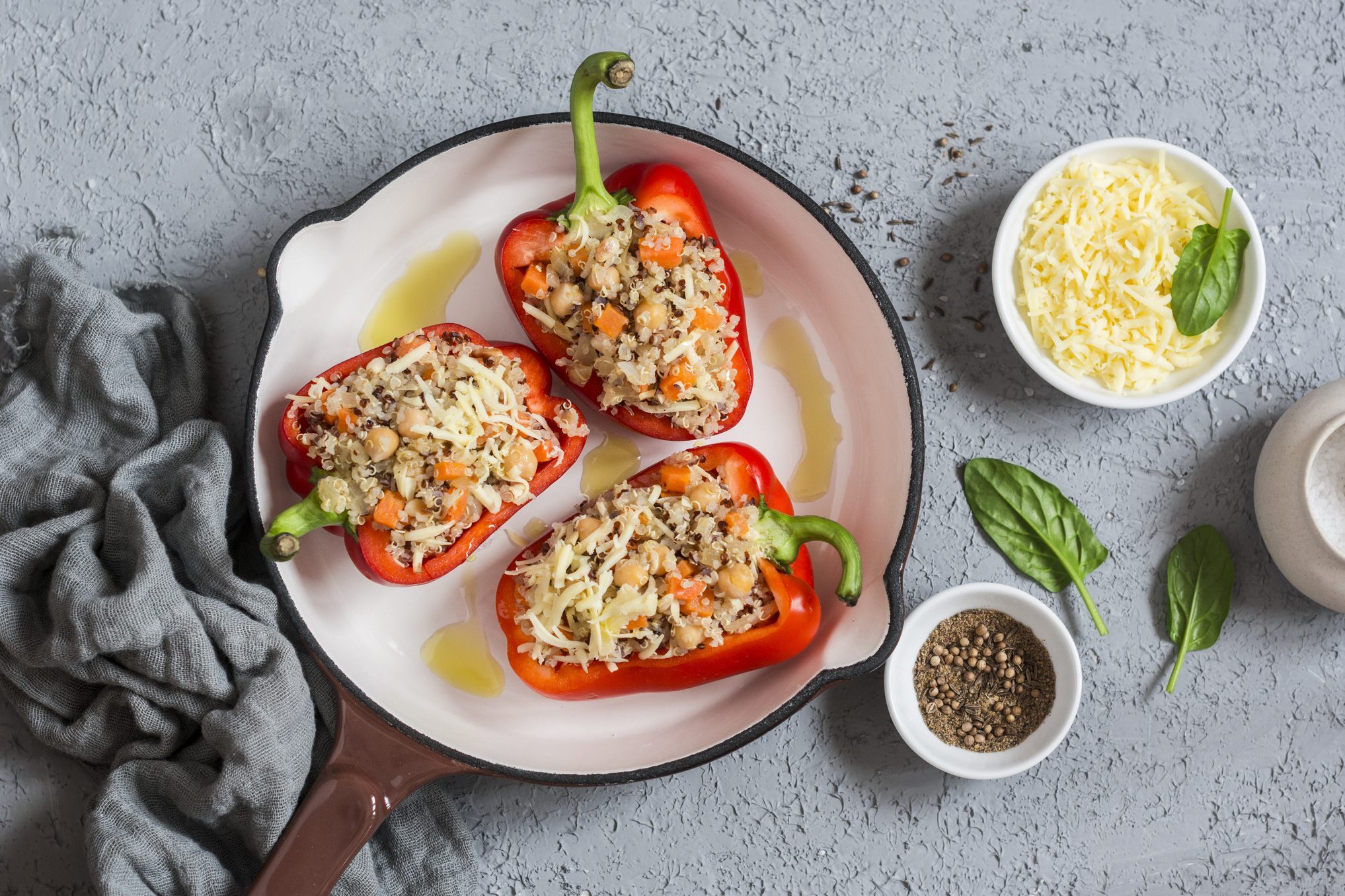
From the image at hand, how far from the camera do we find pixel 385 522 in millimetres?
2020

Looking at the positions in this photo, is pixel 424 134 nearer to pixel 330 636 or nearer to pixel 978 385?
pixel 330 636

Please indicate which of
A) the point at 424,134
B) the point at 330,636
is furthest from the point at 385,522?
the point at 424,134

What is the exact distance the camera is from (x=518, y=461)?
2066 millimetres

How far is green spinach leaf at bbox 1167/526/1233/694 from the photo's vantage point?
2381mm

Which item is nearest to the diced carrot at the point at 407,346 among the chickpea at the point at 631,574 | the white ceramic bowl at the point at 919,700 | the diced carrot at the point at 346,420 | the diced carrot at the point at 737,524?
the diced carrot at the point at 346,420

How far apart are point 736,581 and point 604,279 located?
2.31 feet

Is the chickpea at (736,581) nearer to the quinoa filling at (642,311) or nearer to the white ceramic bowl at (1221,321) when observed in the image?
the quinoa filling at (642,311)

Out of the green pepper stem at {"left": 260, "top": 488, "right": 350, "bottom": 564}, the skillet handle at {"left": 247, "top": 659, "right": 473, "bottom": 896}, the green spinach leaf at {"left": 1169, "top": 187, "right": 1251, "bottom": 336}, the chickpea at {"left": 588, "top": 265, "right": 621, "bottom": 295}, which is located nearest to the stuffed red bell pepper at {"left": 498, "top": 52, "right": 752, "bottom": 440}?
the chickpea at {"left": 588, "top": 265, "right": 621, "bottom": 295}

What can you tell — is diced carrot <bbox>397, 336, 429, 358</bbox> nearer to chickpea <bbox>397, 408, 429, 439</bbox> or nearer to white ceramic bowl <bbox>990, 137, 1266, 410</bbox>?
chickpea <bbox>397, 408, 429, 439</bbox>

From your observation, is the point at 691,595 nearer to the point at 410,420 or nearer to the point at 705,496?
the point at 705,496

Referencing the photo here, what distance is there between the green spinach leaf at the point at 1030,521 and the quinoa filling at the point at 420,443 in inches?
43.3

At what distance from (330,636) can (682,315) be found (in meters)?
1.14

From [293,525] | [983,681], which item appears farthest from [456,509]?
[983,681]

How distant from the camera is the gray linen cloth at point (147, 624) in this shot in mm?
2080
